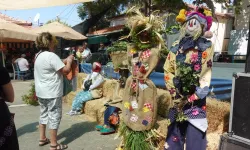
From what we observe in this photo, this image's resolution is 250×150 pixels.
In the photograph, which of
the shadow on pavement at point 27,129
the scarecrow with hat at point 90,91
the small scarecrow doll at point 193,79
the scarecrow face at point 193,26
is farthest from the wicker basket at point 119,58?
the shadow on pavement at point 27,129

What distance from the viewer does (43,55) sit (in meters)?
3.64

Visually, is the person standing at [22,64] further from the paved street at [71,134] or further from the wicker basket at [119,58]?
the wicker basket at [119,58]

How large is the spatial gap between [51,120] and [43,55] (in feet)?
3.15

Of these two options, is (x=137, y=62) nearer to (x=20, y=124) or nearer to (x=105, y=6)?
(x=20, y=124)

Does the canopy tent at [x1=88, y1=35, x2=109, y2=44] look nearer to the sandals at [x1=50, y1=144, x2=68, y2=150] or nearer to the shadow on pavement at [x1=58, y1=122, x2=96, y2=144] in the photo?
the shadow on pavement at [x1=58, y1=122, x2=96, y2=144]

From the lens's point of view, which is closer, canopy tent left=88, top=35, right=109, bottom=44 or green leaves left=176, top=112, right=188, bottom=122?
green leaves left=176, top=112, right=188, bottom=122

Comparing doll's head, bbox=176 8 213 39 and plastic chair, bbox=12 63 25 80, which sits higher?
doll's head, bbox=176 8 213 39

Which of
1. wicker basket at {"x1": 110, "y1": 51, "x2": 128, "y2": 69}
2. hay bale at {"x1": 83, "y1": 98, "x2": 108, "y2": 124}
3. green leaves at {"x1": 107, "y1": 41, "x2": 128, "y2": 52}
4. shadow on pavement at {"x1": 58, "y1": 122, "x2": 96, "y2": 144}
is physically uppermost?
green leaves at {"x1": 107, "y1": 41, "x2": 128, "y2": 52}

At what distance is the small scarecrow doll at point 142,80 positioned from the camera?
3.17 m

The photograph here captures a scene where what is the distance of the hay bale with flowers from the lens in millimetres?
3854

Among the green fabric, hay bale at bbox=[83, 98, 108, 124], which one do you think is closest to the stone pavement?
hay bale at bbox=[83, 98, 108, 124]

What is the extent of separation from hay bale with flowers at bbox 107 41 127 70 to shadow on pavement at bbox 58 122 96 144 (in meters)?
1.55

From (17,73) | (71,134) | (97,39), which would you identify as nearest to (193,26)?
(71,134)

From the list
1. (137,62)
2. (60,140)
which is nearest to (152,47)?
(137,62)
